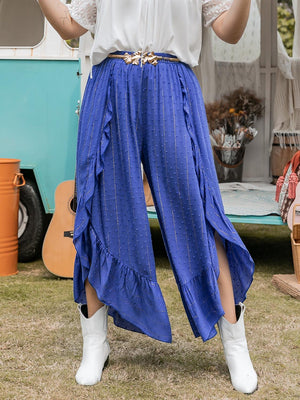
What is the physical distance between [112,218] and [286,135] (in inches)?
148

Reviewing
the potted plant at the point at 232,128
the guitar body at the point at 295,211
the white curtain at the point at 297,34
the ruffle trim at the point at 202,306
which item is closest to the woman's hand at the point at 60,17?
the ruffle trim at the point at 202,306

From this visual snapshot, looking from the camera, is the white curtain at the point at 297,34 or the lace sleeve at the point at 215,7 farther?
A: the white curtain at the point at 297,34

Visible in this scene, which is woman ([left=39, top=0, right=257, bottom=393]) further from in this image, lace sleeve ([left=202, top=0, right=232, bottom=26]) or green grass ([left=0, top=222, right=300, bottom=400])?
green grass ([left=0, top=222, right=300, bottom=400])

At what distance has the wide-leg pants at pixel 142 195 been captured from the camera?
7.39ft

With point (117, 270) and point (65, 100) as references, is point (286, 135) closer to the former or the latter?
point (65, 100)

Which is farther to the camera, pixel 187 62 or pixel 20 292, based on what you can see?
pixel 20 292

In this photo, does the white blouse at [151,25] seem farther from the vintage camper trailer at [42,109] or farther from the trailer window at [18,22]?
the trailer window at [18,22]

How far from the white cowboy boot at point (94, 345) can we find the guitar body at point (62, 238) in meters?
1.68

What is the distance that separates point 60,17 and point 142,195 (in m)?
0.71

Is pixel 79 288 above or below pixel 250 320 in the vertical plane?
above

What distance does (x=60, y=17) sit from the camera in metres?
2.35

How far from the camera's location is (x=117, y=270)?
2303mm

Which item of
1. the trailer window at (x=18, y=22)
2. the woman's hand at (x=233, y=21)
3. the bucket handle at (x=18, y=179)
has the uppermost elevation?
the trailer window at (x=18, y=22)

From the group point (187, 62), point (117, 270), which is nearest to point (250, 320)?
point (117, 270)
